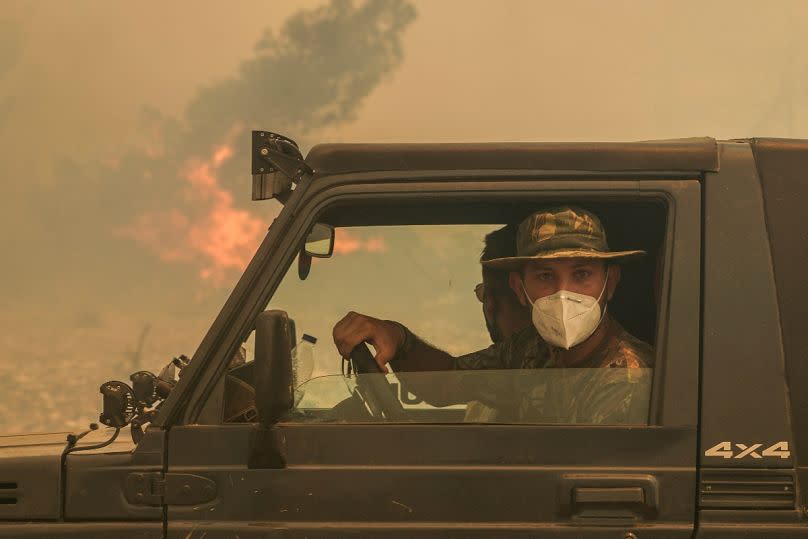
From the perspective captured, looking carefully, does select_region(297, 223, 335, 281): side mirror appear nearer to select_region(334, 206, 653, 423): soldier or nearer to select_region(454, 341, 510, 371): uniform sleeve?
select_region(334, 206, 653, 423): soldier

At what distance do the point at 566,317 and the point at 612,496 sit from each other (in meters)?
0.57

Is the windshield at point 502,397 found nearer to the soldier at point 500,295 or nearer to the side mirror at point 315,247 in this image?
the soldier at point 500,295

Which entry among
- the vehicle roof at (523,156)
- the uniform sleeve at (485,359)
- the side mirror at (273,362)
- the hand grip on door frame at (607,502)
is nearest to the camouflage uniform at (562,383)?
the uniform sleeve at (485,359)

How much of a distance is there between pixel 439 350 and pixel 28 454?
131cm

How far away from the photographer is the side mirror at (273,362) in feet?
9.05

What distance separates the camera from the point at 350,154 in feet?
10.6

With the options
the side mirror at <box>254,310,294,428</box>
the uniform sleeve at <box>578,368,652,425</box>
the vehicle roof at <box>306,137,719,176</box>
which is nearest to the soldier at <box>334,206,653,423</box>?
the uniform sleeve at <box>578,368,652,425</box>

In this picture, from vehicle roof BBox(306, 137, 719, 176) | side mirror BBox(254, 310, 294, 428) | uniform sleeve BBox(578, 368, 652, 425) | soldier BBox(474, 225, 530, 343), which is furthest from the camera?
soldier BBox(474, 225, 530, 343)

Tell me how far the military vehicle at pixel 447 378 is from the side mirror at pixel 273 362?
1 cm

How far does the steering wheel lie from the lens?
3.17 meters

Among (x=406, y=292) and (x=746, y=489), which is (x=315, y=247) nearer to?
(x=406, y=292)

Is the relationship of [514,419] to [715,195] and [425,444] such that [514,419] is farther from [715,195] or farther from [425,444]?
[715,195]

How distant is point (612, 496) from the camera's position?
117 inches

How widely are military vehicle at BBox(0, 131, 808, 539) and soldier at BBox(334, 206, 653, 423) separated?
0.04m
